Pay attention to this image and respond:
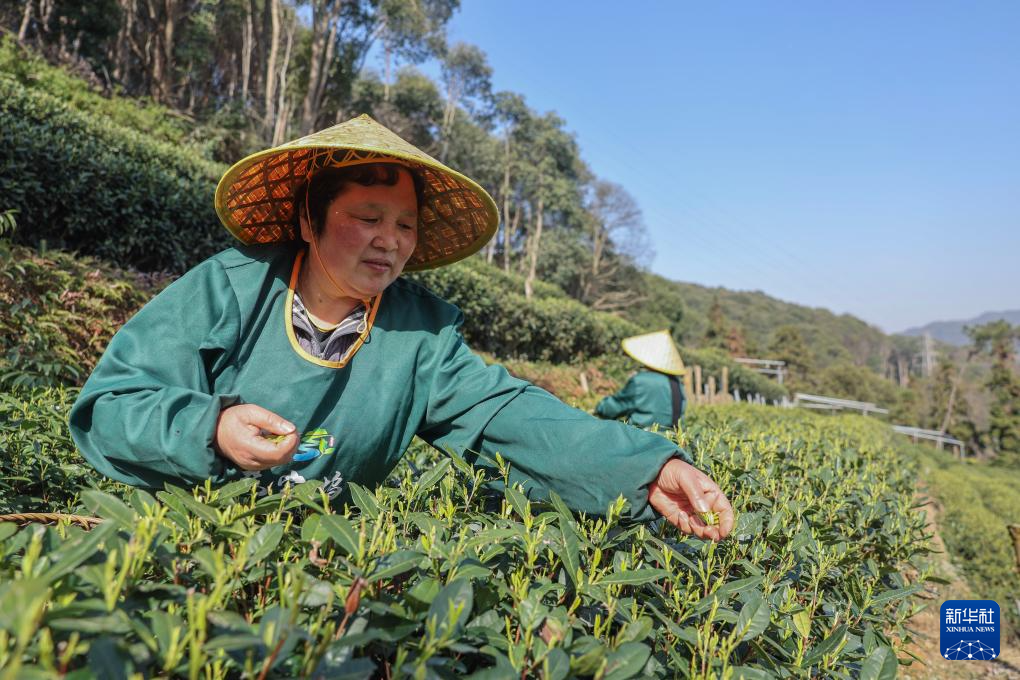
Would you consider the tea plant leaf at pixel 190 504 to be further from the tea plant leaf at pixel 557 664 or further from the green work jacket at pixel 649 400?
the green work jacket at pixel 649 400

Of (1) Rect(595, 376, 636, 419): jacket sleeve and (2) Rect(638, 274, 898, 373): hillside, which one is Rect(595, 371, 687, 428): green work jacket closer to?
(1) Rect(595, 376, 636, 419): jacket sleeve

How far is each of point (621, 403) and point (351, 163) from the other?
4537 millimetres

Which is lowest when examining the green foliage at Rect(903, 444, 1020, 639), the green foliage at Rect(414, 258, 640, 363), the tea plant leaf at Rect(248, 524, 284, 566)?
the green foliage at Rect(903, 444, 1020, 639)

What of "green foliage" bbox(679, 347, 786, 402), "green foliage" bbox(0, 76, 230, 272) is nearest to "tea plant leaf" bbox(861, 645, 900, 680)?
"green foliage" bbox(0, 76, 230, 272)

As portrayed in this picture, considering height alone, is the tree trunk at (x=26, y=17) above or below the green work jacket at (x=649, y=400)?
above

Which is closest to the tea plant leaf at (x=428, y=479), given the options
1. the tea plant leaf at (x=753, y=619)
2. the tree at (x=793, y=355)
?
the tea plant leaf at (x=753, y=619)

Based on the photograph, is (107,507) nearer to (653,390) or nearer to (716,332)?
(653,390)

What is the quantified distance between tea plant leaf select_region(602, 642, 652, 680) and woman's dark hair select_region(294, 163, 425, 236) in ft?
4.32

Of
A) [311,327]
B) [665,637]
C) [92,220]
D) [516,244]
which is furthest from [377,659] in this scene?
[516,244]

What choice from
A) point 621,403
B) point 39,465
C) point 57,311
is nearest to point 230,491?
point 39,465

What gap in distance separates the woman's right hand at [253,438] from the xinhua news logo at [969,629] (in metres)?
2.83

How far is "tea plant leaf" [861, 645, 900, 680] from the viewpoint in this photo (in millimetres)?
993

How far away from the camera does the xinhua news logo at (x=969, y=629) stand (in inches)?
102

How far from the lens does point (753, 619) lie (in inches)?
39.0
